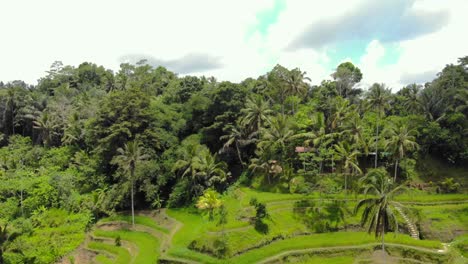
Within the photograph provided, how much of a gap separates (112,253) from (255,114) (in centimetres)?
2309

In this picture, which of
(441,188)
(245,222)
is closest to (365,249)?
(245,222)

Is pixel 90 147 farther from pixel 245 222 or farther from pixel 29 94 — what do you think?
pixel 245 222

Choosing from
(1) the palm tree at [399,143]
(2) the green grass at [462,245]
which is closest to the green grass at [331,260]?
(2) the green grass at [462,245]

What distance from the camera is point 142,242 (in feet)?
113

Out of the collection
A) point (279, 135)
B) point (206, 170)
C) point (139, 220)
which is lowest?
point (139, 220)

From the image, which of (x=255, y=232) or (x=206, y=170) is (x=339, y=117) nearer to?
(x=206, y=170)

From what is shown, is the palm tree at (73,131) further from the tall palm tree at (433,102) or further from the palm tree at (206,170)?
the tall palm tree at (433,102)

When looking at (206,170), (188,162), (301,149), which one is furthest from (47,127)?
(301,149)

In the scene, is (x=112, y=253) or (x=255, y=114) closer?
(x=112, y=253)

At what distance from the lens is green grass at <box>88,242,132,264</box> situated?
3152 cm

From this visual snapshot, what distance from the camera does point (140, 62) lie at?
77625 mm

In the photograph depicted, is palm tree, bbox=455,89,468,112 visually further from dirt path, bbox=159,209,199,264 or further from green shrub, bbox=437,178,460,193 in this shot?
dirt path, bbox=159,209,199,264

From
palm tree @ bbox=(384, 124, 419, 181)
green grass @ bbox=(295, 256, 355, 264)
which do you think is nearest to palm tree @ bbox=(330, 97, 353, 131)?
palm tree @ bbox=(384, 124, 419, 181)

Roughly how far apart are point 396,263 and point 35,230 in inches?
1515
